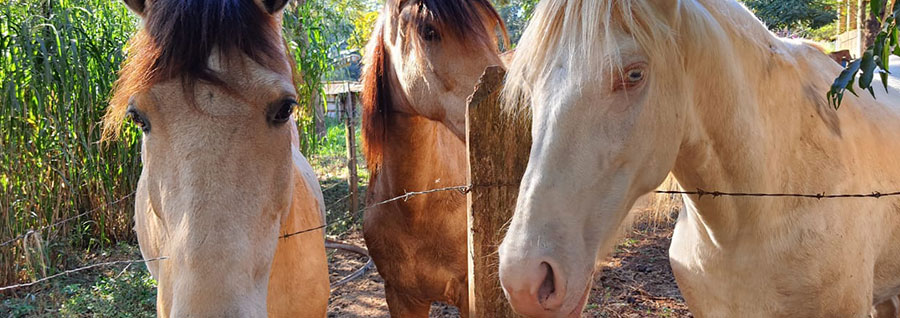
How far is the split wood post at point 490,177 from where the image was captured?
1666mm

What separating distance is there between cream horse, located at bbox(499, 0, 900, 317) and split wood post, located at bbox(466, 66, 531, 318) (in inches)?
3.0

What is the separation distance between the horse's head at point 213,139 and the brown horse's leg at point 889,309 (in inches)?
99.1

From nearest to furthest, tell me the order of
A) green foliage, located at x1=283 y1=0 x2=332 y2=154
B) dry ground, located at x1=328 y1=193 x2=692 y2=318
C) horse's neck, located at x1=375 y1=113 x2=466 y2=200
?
horse's neck, located at x1=375 y1=113 x2=466 y2=200
dry ground, located at x1=328 y1=193 x2=692 y2=318
green foliage, located at x1=283 y1=0 x2=332 y2=154

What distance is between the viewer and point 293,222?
2.21 metres

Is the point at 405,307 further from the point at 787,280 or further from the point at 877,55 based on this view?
the point at 877,55

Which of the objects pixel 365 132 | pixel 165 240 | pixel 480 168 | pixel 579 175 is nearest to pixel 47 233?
pixel 365 132

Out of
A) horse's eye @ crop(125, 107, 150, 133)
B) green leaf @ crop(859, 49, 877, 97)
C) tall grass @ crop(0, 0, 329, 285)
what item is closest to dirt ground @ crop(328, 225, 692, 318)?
tall grass @ crop(0, 0, 329, 285)

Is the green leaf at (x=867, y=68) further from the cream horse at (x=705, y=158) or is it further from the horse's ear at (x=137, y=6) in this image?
the horse's ear at (x=137, y=6)

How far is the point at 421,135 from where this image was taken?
3133 millimetres

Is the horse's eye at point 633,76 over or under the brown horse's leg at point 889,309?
over

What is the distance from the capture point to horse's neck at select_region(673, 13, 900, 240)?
174 centimetres

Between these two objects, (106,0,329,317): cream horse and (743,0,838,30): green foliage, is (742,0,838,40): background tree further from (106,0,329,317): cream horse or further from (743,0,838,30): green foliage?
(106,0,329,317): cream horse

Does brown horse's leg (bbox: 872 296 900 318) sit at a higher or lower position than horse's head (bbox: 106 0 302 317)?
lower

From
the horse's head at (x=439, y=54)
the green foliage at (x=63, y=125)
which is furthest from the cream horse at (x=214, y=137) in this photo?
the green foliage at (x=63, y=125)
